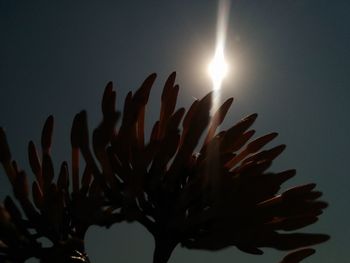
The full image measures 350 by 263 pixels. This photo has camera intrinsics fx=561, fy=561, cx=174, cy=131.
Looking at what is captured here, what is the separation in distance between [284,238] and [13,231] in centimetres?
158

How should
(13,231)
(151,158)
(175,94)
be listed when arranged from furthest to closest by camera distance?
(175,94) < (151,158) < (13,231)

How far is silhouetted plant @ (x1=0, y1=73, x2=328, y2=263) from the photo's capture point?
3061 mm

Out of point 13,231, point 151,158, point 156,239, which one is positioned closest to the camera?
point 13,231

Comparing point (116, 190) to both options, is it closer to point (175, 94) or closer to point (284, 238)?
point (175, 94)

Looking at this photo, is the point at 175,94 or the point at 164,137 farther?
the point at 175,94

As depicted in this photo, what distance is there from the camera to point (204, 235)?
3.21m

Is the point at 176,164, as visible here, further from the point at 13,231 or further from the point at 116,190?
the point at 13,231

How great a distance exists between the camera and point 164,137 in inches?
128

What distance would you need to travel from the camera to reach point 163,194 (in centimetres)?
326

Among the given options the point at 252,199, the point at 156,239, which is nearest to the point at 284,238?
the point at 252,199

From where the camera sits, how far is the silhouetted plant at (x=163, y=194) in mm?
3061

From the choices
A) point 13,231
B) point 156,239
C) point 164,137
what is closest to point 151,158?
point 164,137

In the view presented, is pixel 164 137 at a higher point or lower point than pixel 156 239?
higher

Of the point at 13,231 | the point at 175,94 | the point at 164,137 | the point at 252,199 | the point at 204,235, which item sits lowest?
the point at 13,231
